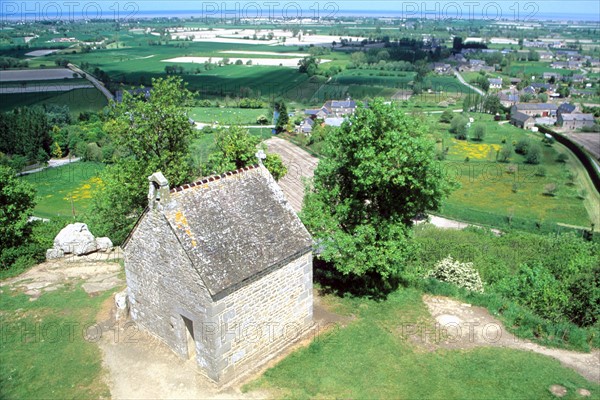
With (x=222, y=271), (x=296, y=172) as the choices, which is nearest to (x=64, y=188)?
(x=296, y=172)

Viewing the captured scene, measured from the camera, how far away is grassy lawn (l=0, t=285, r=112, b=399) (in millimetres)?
18328

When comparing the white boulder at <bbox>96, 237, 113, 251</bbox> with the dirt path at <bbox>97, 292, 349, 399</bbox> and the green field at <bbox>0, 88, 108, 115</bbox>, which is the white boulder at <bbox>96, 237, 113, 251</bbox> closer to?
the dirt path at <bbox>97, 292, 349, 399</bbox>

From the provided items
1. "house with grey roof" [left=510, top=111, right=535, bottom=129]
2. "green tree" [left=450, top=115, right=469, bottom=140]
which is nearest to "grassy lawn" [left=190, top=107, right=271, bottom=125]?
"green tree" [left=450, top=115, right=469, bottom=140]

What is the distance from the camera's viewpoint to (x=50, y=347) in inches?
817

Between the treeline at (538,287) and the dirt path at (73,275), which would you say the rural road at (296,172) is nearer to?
the treeline at (538,287)

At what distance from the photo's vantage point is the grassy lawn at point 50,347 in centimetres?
1833

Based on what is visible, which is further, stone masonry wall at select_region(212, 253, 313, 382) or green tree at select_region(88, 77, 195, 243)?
green tree at select_region(88, 77, 195, 243)

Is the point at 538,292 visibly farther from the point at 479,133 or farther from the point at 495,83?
the point at 495,83

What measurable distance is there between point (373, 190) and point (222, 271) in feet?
31.7

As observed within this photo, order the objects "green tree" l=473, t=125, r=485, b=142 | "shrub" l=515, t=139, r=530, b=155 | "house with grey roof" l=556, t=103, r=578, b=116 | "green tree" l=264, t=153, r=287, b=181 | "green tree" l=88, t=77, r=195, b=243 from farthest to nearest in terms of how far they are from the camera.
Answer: "house with grey roof" l=556, t=103, r=578, b=116 → "green tree" l=473, t=125, r=485, b=142 → "shrub" l=515, t=139, r=530, b=155 → "green tree" l=264, t=153, r=287, b=181 → "green tree" l=88, t=77, r=195, b=243

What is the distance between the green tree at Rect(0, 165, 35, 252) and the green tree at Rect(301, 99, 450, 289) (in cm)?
1781

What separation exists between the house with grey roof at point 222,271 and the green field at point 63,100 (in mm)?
105694

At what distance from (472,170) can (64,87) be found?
357 feet

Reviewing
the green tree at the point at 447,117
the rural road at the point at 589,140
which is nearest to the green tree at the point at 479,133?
the green tree at the point at 447,117
